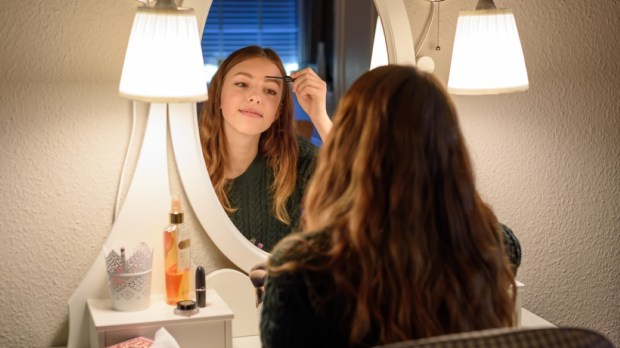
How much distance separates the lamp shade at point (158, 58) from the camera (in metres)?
1.57

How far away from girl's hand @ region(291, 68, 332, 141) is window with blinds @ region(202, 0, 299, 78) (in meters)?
0.04

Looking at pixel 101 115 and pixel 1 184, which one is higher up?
pixel 101 115

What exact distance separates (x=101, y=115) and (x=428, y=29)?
2.49ft

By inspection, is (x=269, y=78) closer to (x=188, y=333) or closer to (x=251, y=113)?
(x=251, y=113)

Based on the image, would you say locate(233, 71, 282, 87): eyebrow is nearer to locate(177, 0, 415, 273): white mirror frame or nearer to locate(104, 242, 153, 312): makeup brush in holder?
locate(177, 0, 415, 273): white mirror frame

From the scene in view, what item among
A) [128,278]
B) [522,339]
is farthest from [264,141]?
[522,339]

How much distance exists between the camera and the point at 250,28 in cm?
173

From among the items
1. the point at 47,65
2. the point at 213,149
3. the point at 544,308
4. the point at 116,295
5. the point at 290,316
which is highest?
the point at 47,65

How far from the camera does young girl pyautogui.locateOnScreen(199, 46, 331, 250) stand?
5.75ft

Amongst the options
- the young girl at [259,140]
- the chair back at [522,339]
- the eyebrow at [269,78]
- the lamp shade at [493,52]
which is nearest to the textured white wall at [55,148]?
the young girl at [259,140]

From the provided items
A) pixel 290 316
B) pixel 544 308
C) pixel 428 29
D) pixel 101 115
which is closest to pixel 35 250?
pixel 101 115

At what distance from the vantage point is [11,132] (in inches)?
65.8

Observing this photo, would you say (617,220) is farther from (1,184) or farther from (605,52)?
(1,184)

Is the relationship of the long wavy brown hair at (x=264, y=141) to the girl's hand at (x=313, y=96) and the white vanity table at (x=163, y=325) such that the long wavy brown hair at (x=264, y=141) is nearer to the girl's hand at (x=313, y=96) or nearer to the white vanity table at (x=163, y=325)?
the girl's hand at (x=313, y=96)
